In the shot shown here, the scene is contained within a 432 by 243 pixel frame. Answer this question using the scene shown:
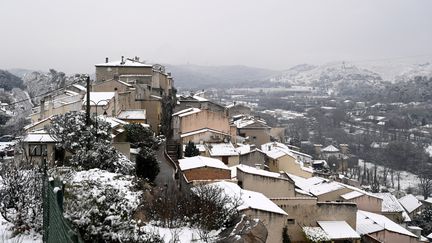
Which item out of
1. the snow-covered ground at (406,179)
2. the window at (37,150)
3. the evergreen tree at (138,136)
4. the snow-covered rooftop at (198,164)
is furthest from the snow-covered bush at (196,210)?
the snow-covered ground at (406,179)

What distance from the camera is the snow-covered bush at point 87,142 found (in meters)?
16.2

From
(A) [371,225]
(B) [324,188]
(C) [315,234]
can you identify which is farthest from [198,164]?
(B) [324,188]

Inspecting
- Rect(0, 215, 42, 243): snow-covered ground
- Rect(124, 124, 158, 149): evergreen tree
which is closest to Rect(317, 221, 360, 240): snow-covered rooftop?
Rect(124, 124, 158, 149): evergreen tree

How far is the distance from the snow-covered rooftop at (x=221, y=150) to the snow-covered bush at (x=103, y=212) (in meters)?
17.8

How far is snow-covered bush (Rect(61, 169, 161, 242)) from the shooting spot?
9094mm

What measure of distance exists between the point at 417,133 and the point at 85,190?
10108 cm

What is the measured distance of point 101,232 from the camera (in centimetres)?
920

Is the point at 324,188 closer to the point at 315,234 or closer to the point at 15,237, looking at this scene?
the point at 315,234

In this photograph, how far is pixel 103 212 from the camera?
30.6 feet

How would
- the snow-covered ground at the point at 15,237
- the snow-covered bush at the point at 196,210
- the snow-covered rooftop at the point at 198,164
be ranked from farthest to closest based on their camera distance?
the snow-covered rooftop at the point at 198,164, the snow-covered bush at the point at 196,210, the snow-covered ground at the point at 15,237

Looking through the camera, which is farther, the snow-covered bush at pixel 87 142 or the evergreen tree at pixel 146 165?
the evergreen tree at pixel 146 165

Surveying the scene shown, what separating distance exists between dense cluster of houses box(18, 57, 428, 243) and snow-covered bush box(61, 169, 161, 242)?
691 cm

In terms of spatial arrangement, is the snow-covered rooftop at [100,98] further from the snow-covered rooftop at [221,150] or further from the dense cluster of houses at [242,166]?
the snow-covered rooftop at [221,150]

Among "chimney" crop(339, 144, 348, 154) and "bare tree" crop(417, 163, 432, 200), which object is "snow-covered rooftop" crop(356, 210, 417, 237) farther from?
"chimney" crop(339, 144, 348, 154)
